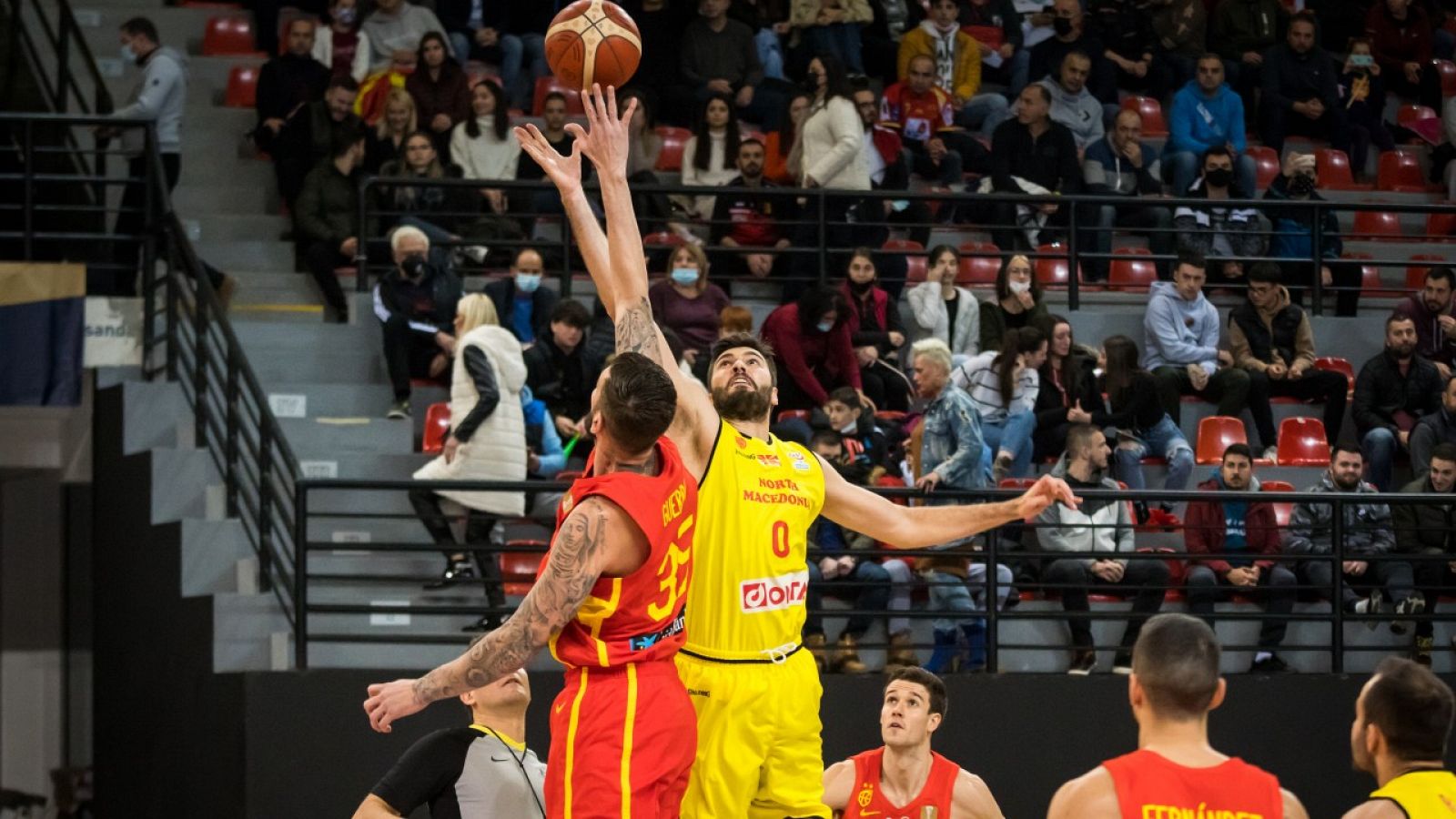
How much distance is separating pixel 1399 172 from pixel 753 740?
11560mm

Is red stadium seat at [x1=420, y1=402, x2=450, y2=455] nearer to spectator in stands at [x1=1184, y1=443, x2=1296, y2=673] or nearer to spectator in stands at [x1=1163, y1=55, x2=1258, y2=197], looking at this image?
spectator in stands at [x1=1184, y1=443, x2=1296, y2=673]

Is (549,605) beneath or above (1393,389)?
above

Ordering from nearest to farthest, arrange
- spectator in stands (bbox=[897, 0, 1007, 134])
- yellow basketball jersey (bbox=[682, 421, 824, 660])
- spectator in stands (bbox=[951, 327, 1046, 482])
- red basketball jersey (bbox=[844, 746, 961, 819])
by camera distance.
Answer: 1. yellow basketball jersey (bbox=[682, 421, 824, 660])
2. red basketball jersey (bbox=[844, 746, 961, 819])
3. spectator in stands (bbox=[951, 327, 1046, 482])
4. spectator in stands (bbox=[897, 0, 1007, 134])

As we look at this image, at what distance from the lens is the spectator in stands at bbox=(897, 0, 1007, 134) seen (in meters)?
15.2

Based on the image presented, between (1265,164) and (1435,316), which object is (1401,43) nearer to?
(1265,164)

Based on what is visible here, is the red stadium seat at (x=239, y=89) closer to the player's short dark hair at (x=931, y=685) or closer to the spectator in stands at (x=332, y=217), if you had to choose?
the spectator in stands at (x=332, y=217)

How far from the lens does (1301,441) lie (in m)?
12.5

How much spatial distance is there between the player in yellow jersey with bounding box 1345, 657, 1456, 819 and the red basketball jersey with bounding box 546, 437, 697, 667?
5.83 ft

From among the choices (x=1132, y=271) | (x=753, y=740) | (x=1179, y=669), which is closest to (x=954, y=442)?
(x=1132, y=271)

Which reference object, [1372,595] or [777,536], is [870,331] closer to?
[1372,595]

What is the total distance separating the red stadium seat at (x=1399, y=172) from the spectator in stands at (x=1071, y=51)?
2261mm

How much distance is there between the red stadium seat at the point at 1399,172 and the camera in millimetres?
15633

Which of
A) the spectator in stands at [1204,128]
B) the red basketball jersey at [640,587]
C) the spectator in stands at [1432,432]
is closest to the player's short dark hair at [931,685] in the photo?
the red basketball jersey at [640,587]

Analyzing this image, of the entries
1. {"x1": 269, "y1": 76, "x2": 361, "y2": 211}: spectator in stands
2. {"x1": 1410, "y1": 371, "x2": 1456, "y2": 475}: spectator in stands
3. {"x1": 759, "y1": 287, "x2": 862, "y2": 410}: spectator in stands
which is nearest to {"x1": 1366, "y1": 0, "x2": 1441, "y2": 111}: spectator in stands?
{"x1": 1410, "y1": 371, "x2": 1456, "y2": 475}: spectator in stands
